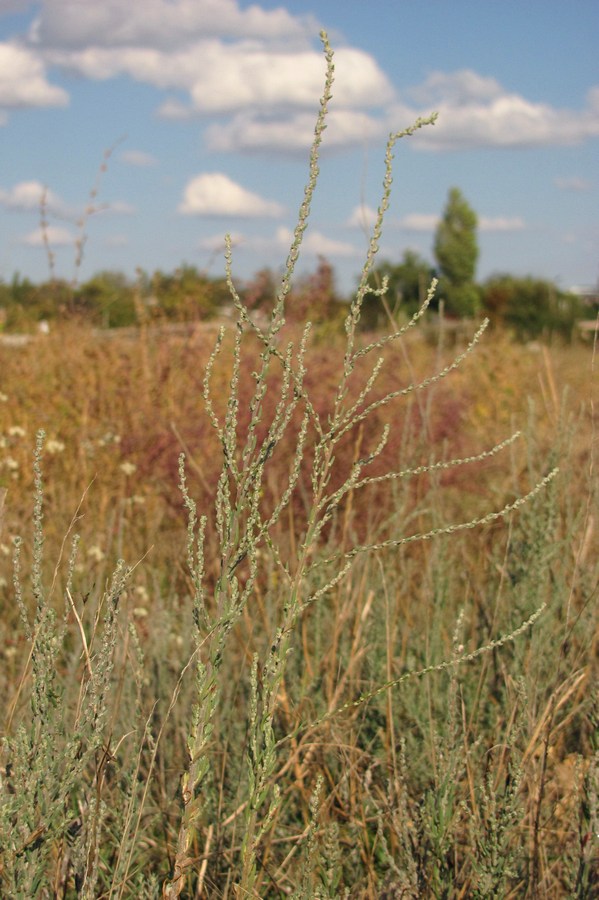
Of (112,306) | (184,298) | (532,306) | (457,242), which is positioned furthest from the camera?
(457,242)

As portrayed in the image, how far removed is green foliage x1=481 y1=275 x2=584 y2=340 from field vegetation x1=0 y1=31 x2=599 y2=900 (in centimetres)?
1699

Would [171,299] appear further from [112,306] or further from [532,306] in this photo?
[532,306]

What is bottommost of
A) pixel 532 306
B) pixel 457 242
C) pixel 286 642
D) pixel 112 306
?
pixel 286 642

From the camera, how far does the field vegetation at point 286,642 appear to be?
1421 mm

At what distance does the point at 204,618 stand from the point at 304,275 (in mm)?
8265

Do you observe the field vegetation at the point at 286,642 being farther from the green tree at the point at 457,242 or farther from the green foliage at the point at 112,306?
the green tree at the point at 457,242

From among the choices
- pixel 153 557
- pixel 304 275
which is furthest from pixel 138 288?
pixel 153 557

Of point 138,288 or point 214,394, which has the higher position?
point 138,288

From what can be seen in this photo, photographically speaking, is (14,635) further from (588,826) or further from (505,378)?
(505,378)

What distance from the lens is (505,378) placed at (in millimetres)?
10781

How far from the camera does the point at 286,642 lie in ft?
4.49

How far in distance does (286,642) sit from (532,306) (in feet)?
87.5


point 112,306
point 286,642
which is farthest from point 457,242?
point 286,642

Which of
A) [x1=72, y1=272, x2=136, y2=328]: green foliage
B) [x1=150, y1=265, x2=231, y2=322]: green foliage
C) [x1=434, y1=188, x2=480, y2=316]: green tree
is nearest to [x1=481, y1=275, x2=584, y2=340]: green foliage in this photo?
[x1=72, y1=272, x2=136, y2=328]: green foliage
